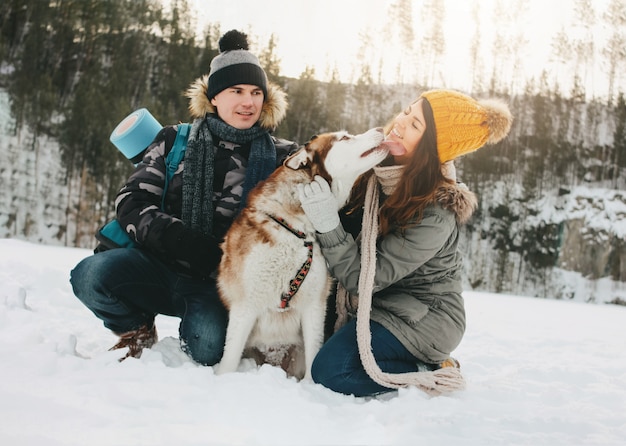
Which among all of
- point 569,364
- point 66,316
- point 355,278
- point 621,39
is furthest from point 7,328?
point 621,39

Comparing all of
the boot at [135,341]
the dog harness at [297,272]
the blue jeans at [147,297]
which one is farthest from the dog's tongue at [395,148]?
the boot at [135,341]

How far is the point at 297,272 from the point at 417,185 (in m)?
0.86

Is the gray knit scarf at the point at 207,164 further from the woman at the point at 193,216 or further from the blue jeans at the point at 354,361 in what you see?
the blue jeans at the point at 354,361

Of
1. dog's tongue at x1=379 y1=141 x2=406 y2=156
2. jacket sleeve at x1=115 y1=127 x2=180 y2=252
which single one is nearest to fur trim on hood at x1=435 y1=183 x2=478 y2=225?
dog's tongue at x1=379 y1=141 x2=406 y2=156

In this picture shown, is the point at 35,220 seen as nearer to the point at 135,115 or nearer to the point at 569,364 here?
the point at 135,115

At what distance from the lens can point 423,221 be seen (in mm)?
2588

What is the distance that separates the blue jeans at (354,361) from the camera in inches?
97.3

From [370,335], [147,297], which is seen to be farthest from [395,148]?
[147,297]

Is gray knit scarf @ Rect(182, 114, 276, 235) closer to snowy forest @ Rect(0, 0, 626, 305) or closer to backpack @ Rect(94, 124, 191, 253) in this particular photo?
backpack @ Rect(94, 124, 191, 253)

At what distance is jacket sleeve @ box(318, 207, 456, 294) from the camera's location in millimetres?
2551

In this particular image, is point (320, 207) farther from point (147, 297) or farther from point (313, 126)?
point (313, 126)

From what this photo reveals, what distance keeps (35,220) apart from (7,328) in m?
23.8

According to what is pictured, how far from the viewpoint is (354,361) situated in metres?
2.51

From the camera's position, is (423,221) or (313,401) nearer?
(313,401)
